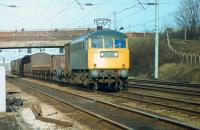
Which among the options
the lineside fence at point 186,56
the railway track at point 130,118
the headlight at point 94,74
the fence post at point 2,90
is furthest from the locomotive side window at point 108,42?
the lineside fence at point 186,56

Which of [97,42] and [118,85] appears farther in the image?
[118,85]

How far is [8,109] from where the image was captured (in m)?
17.1

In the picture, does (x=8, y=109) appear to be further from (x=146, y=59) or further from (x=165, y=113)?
(x=146, y=59)

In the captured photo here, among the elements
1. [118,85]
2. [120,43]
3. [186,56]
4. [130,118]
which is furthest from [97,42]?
[186,56]

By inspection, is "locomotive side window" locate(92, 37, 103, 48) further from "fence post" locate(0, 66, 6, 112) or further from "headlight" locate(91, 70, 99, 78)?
"fence post" locate(0, 66, 6, 112)

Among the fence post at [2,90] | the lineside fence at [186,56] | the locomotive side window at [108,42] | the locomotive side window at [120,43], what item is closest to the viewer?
the fence post at [2,90]

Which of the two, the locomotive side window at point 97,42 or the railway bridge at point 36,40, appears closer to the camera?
the locomotive side window at point 97,42

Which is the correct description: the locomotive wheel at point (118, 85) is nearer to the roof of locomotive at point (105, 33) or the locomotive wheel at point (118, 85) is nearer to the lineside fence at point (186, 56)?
the roof of locomotive at point (105, 33)

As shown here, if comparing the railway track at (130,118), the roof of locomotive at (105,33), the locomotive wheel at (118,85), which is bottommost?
the railway track at (130,118)

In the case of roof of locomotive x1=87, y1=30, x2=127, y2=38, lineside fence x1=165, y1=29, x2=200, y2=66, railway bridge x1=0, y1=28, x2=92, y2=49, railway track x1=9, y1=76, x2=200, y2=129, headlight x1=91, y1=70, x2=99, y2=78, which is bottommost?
railway track x1=9, y1=76, x2=200, y2=129

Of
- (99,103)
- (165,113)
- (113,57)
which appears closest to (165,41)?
(113,57)

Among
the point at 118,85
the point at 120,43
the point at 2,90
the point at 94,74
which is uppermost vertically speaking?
the point at 120,43

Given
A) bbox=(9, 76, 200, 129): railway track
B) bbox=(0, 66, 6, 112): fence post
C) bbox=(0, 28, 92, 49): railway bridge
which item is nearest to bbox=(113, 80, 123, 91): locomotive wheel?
bbox=(9, 76, 200, 129): railway track

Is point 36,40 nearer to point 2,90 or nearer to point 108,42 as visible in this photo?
point 108,42
